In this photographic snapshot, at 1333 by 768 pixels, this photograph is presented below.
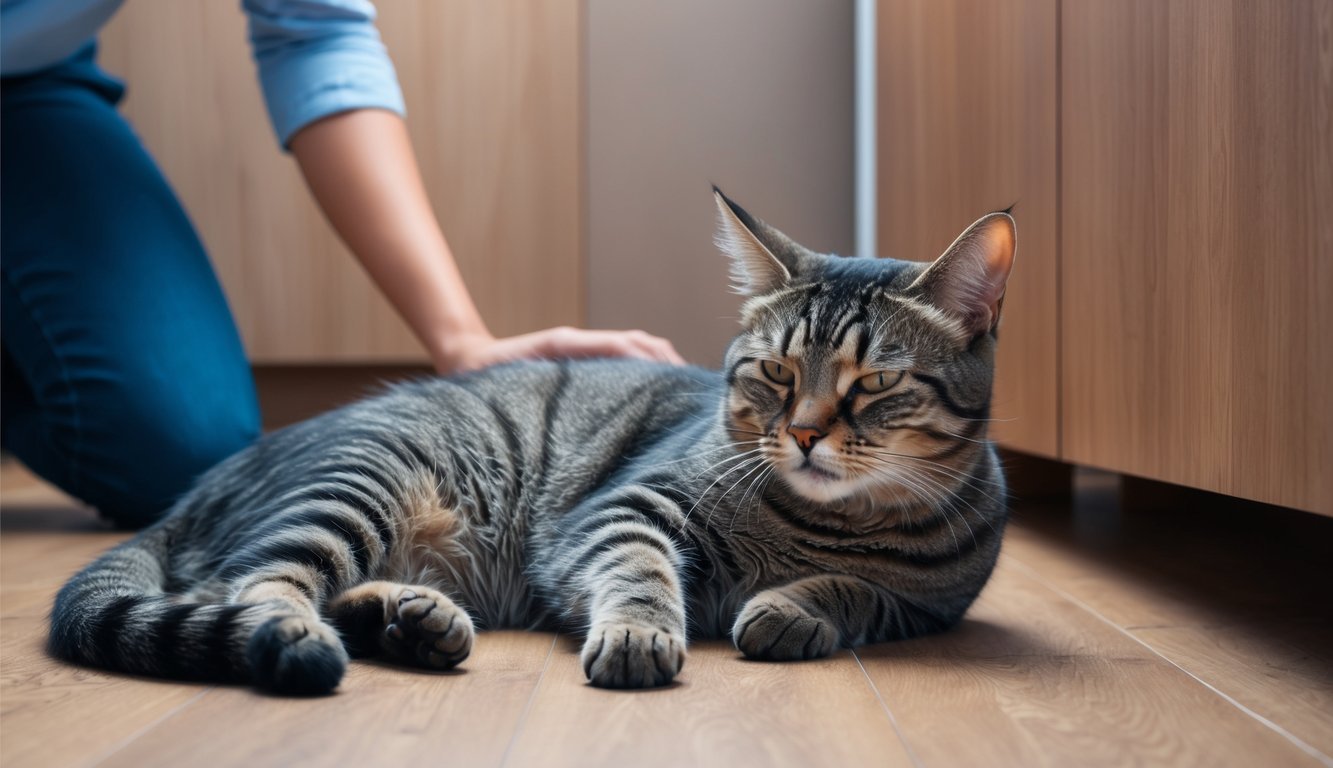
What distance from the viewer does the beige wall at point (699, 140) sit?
3375 millimetres

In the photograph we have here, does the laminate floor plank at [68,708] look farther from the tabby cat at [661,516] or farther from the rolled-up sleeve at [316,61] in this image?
the rolled-up sleeve at [316,61]

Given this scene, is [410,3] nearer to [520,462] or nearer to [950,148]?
[950,148]

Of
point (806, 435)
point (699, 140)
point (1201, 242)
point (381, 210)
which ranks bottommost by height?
point (806, 435)

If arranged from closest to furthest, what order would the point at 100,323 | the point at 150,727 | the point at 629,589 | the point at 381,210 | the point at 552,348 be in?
the point at 150,727 → the point at 629,589 → the point at 552,348 → the point at 381,210 → the point at 100,323

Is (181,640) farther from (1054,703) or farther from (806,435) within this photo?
(1054,703)

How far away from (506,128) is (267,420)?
47.9 inches

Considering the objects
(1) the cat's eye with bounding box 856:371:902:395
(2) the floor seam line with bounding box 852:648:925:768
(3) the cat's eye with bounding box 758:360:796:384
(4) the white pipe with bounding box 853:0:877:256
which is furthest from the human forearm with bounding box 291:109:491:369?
(4) the white pipe with bounding box 853:0:877:256

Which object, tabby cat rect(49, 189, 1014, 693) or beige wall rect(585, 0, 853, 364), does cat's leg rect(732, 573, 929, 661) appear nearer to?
tabby cat rect(49, 189, 1014, 693)

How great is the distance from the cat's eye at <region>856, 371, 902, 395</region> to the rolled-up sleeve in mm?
1211

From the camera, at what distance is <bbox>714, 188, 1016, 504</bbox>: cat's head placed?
1219 mm

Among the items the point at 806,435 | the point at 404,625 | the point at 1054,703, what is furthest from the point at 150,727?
the point at 1054,703

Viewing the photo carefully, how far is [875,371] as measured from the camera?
1223 millimetres

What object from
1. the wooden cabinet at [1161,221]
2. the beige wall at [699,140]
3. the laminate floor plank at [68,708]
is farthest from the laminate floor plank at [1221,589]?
the beige wall at [699,140]

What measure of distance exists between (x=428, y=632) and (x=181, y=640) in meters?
0.22
